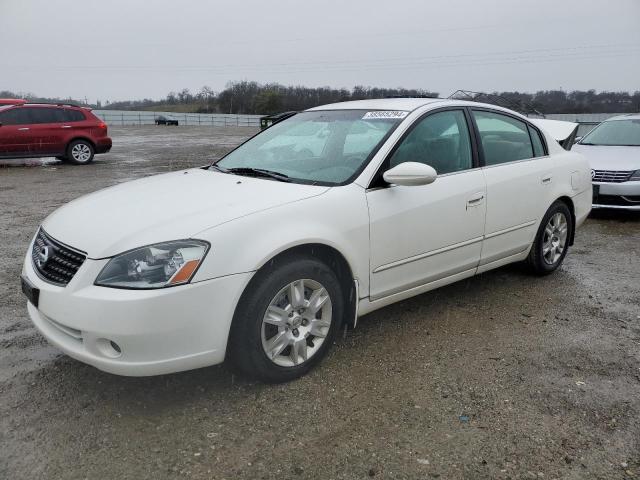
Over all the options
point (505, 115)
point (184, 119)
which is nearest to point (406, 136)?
point (505, 115)

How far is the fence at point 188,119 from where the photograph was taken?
5047cm

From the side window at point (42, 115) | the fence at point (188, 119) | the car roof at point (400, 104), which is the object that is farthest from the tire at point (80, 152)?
the fence at point (188, 119)

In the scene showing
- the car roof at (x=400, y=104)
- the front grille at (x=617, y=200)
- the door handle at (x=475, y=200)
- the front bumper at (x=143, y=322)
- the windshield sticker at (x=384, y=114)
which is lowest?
the front grille at (x=617, y=200)

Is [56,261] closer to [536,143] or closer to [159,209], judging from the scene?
[159,209]

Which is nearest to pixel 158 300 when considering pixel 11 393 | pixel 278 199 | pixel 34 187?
pixel 278 199

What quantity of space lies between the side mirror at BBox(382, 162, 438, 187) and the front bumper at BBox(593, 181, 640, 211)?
5.27 meters

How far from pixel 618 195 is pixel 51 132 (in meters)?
13.0

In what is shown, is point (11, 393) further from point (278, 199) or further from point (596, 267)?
point (596, 267)

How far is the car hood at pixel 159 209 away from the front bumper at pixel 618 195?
5761 mm

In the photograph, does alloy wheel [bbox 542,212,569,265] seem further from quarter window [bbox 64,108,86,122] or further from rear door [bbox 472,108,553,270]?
quarter window [bbox 64,108,86,122]

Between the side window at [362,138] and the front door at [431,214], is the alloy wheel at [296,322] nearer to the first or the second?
the front door at [431,214]

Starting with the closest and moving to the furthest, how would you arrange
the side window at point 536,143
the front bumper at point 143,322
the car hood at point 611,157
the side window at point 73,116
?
the front bumper at point 143,322, the side window at point 536,143, the car hood at point 611,157, the side window at point 73,116

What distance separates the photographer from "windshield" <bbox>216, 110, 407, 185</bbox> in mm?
3504

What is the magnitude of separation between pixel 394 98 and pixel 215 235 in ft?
7.47
